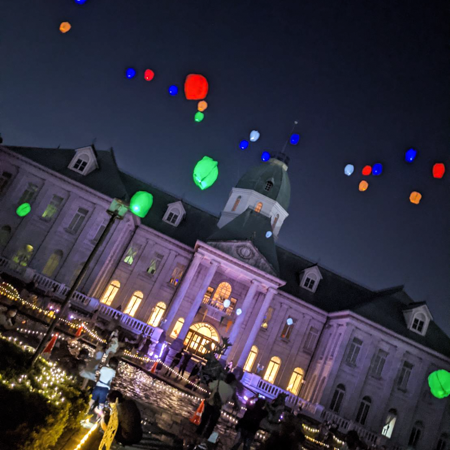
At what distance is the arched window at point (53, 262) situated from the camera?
117 ft

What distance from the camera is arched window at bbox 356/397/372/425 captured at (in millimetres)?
34688

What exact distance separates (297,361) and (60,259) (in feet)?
77.3

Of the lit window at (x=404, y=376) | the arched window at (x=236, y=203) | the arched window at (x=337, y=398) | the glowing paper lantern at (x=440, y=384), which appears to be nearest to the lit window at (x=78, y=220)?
the arched window at (x=236, y=203)

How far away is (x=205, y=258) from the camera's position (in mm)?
38219

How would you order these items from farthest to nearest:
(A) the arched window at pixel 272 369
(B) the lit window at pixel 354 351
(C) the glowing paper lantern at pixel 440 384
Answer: (A) the arched window at pixel 272 369 < (B) the lit window at pixel 354 351 < (C) the glowing paper lantern at pixel 440 384

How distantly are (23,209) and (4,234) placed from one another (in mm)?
2832

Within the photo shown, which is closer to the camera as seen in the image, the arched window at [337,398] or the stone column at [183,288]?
the arched window at [337,398]

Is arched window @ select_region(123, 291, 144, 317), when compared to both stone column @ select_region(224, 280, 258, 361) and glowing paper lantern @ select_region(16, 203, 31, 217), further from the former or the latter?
glowing paper lantern @ select_region(16, 203, 31, 217)

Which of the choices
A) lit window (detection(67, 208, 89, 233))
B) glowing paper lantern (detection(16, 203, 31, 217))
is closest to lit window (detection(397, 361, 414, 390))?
lit window (detection(67, 208, 89, 233))

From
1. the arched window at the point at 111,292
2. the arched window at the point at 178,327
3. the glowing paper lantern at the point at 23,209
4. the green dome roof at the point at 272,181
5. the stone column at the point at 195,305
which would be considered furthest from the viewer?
the green dome roof at the point at 272,181

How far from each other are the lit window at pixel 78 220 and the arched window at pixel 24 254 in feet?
11.7

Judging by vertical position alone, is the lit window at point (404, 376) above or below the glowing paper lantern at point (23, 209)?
above

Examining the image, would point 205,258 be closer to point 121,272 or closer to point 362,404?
point 121,272

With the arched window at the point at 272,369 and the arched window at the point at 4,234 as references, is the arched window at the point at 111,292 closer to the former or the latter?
the arched window at the point at 4,234
